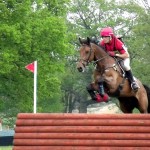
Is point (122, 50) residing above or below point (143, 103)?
above

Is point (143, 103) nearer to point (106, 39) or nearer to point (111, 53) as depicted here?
point (111, 53)

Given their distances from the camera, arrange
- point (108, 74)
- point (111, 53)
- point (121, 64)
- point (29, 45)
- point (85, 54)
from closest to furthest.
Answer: point (85, 54), point (108, 74), point (111, 53), point (121, 64), point (29, 45)

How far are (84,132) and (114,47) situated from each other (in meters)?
4.13

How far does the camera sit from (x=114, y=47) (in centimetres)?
1070

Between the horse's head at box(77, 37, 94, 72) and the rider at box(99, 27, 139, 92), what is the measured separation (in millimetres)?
307

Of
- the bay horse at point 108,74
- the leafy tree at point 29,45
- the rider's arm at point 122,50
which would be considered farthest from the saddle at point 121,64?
the leafy tree at point 29,45

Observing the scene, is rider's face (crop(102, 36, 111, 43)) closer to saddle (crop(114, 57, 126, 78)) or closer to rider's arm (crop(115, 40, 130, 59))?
rider's arm (crop(115, 40, 130, 59))

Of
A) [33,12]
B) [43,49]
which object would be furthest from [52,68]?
[33,12]

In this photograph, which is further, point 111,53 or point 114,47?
point 111,53

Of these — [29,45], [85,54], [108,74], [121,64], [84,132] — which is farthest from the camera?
[29,45]

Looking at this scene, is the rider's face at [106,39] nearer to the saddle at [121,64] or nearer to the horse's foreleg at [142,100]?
the saddle at [121,64]

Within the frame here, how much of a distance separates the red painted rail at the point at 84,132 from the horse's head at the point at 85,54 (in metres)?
3.32

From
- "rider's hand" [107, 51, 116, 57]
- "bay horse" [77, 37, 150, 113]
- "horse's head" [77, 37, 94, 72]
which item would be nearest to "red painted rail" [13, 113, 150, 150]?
"horse's head" [77, 37, 94, 72]

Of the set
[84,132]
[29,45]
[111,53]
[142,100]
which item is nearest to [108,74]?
[111,53]
